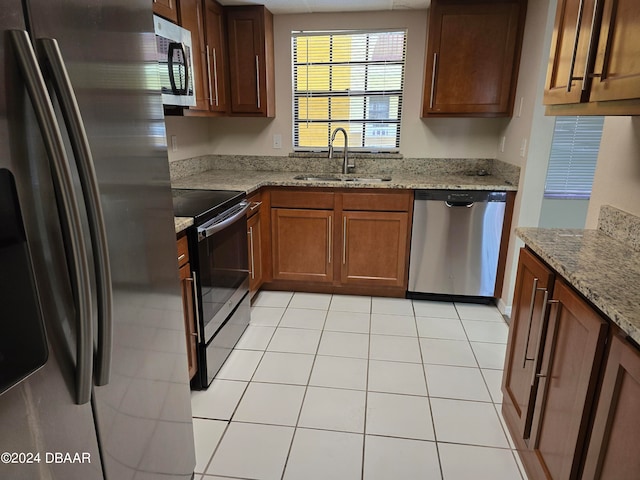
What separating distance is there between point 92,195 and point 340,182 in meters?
2.34

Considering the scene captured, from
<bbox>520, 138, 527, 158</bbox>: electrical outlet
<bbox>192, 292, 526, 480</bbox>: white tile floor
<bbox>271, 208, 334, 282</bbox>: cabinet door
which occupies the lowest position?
<bbox>192, 292, 526, 480</bbox>: white tile floor

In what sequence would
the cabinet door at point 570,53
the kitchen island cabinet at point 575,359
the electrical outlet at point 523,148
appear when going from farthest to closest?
1. the electrical outlet at point 523,148
2. the cabinet door at point 570,53
3. the kitchen island cabinet at point 575,359

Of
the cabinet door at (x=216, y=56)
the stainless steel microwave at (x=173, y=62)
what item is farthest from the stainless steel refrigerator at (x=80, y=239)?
the cabinet door at (x=216, y=56)

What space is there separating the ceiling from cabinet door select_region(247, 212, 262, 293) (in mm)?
1556

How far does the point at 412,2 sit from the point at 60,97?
293 centimetres

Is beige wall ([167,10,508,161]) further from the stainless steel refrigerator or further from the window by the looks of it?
the stainless steel refrigerator

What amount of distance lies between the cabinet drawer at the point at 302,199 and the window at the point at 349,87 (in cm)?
71

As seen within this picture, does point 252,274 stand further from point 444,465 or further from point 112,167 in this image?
point 112,167

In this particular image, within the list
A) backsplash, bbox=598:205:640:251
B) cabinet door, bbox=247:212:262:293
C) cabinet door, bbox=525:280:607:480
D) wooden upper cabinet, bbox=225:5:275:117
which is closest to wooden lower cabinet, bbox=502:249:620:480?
cabinet door, bbox=525:280:607:480

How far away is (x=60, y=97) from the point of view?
29.6 inches

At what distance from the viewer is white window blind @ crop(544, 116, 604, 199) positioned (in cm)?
374

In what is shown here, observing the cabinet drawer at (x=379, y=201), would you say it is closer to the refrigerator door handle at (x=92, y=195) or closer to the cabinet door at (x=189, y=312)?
the cabinet door at (x=189, y=312)

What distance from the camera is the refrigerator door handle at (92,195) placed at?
74 centimetres

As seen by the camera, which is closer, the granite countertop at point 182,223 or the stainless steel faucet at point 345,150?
the granite countertop at point 182,223
